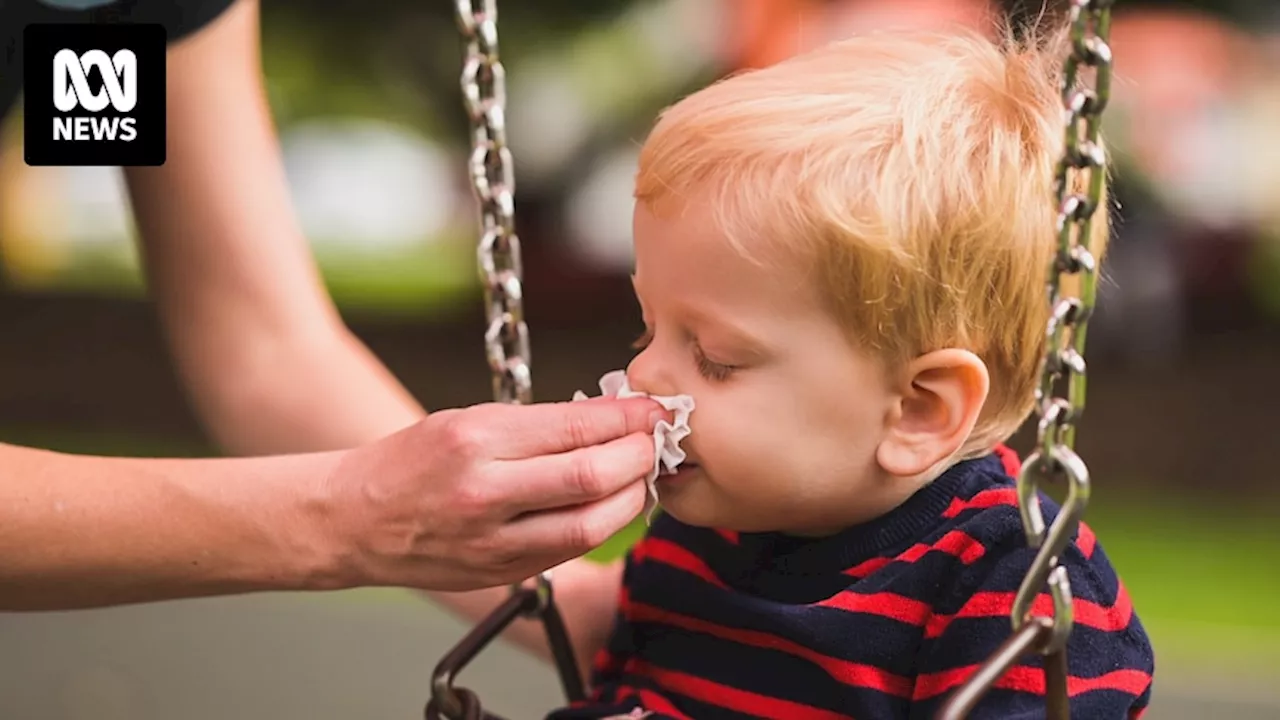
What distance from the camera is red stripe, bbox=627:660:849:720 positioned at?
0.78m

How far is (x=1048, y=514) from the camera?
2.52ft

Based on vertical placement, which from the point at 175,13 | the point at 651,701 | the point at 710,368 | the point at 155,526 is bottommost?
the point at 651,701

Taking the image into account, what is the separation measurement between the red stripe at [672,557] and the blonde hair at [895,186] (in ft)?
0.60

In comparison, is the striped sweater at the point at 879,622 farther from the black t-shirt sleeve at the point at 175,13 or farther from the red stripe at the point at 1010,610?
the black t-shirt sleeve at the point at 175,13

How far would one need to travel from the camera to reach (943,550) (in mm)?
759

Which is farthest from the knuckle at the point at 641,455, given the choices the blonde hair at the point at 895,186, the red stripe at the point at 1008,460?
the red stripe at the point at 1008,460

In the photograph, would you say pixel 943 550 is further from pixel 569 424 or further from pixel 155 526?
pixel 155 526

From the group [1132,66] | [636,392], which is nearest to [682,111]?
[636,392]

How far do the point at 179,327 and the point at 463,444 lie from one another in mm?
495

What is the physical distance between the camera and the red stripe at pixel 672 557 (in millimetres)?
851

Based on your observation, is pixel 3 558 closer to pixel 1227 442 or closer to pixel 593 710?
pixel 593 710

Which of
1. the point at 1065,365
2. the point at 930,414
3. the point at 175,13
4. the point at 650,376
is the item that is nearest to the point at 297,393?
the point at 175,13

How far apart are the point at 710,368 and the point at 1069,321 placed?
19 centimetres

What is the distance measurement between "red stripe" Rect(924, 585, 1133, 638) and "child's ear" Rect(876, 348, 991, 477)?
0.24ft
